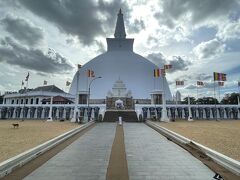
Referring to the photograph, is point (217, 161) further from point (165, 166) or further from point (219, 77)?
point (219, 77)

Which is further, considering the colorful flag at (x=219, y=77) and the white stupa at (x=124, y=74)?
the white stupa at (x=124, y=74)

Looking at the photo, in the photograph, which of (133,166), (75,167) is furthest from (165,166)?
(75,167)

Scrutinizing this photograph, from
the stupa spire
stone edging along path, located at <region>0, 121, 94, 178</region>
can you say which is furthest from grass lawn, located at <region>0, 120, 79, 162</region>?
the stupa spire

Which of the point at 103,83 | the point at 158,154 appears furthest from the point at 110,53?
the point at 158,154

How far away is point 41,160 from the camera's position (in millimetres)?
8055

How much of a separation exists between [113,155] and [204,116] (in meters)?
45.4

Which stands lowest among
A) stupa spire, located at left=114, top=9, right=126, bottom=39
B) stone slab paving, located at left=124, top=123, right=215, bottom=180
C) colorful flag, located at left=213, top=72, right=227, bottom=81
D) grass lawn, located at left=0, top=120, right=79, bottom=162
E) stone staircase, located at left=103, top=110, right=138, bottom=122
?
stone slab paving, located at left=124, top=123, right=215, bottom=180

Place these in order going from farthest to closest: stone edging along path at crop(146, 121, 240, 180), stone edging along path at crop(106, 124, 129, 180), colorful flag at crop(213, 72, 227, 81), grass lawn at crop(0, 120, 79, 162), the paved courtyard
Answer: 1. colorful flag at crop(213, 72, 227, 81)
2. grass lawn at crop(0, 120, 79, 162)
3. stone edging along path at crop(146, 121, 240, 180)
4. the paved courtyard
5. stone edging along path at crop(106, 124, 129, 180)

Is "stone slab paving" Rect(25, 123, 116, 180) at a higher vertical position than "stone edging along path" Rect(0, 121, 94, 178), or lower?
lower

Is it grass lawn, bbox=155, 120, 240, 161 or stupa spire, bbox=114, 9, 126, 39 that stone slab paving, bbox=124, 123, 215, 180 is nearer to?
grass lawn, bbox=155, 120, 240, 161

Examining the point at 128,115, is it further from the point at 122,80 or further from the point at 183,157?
the point at 122,80

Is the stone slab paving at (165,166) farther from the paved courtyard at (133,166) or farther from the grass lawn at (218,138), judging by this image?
the grass lawn at (218,138)

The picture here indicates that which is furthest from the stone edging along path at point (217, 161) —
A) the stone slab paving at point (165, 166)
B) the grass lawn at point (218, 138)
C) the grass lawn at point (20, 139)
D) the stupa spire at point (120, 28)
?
the stupa spire at point (120, 28)

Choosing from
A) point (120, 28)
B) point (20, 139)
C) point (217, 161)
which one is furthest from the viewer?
point (120, 28)
